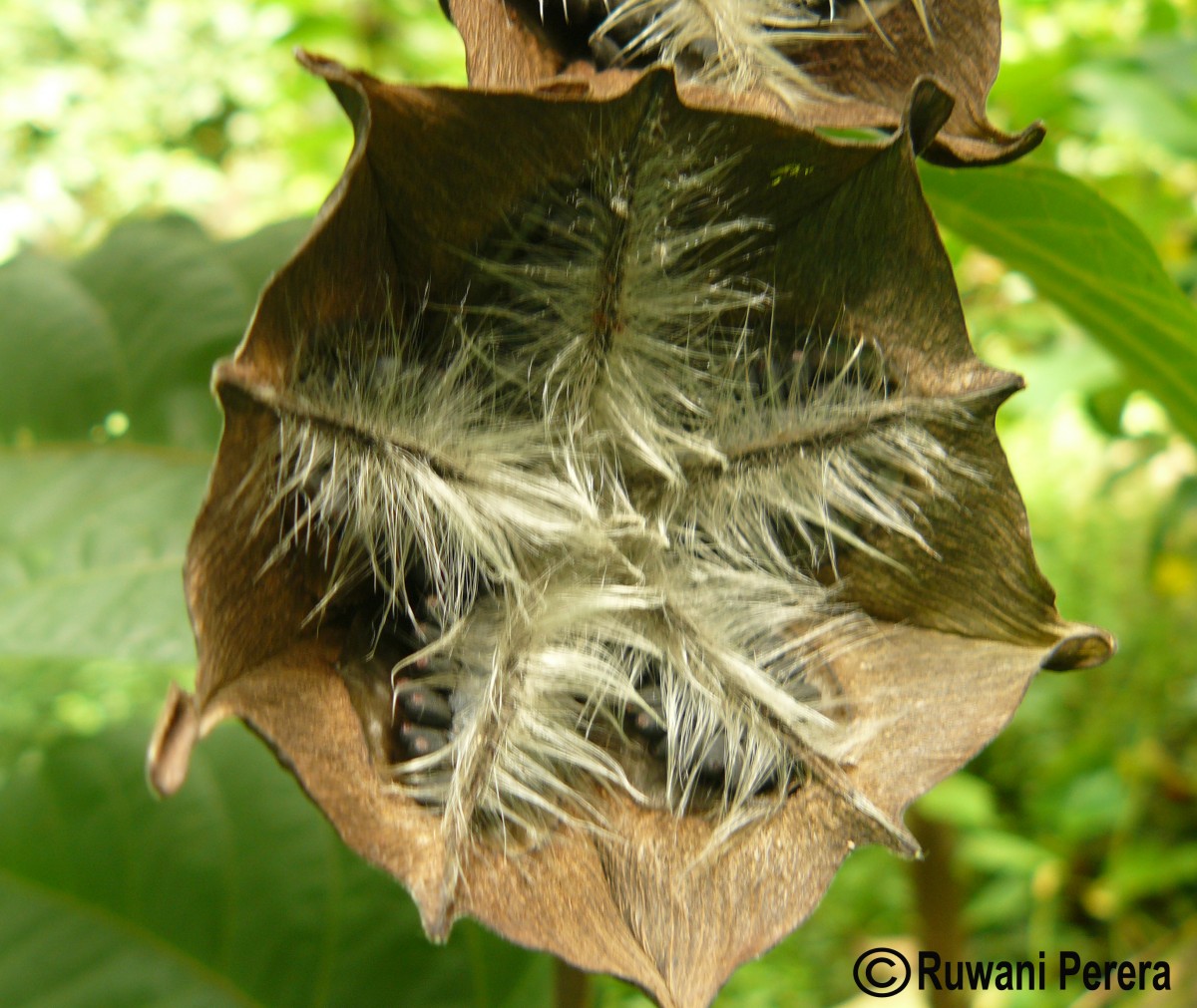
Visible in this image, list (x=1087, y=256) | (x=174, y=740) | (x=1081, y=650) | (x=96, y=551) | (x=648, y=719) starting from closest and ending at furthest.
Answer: (x=174, y=740), (x=1081, y=650), (x=648, y=719), (x=1087, y=256), (x=96, y=551)

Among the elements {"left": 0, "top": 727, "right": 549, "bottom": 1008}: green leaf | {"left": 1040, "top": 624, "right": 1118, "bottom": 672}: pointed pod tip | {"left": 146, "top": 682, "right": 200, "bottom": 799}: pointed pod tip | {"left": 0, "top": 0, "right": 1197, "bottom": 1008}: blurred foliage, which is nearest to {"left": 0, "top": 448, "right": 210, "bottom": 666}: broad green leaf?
{"left": 0, "top": 0, "right": 1197, "bottom": 1008}: blurred foliage

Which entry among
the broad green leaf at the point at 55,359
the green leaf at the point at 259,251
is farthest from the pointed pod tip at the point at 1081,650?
the broad green leaf at the point at 55,359

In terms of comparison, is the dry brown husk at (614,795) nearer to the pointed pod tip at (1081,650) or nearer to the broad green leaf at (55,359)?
the pointed pod tip at (1081,650)

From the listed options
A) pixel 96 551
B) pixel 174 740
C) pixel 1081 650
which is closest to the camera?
pixel 174 740

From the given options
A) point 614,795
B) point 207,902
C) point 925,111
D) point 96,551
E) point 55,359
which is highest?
point 925,111

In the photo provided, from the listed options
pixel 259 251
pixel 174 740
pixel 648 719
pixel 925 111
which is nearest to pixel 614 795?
pixel 648 719

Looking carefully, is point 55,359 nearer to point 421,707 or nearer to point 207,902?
point 207,902

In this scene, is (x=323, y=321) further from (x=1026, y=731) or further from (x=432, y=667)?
(x=1026, y=731)

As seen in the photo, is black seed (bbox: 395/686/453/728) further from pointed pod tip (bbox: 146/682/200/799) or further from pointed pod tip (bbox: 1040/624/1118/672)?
pointed pod tip (bbox: 1040/624/1118/672)
